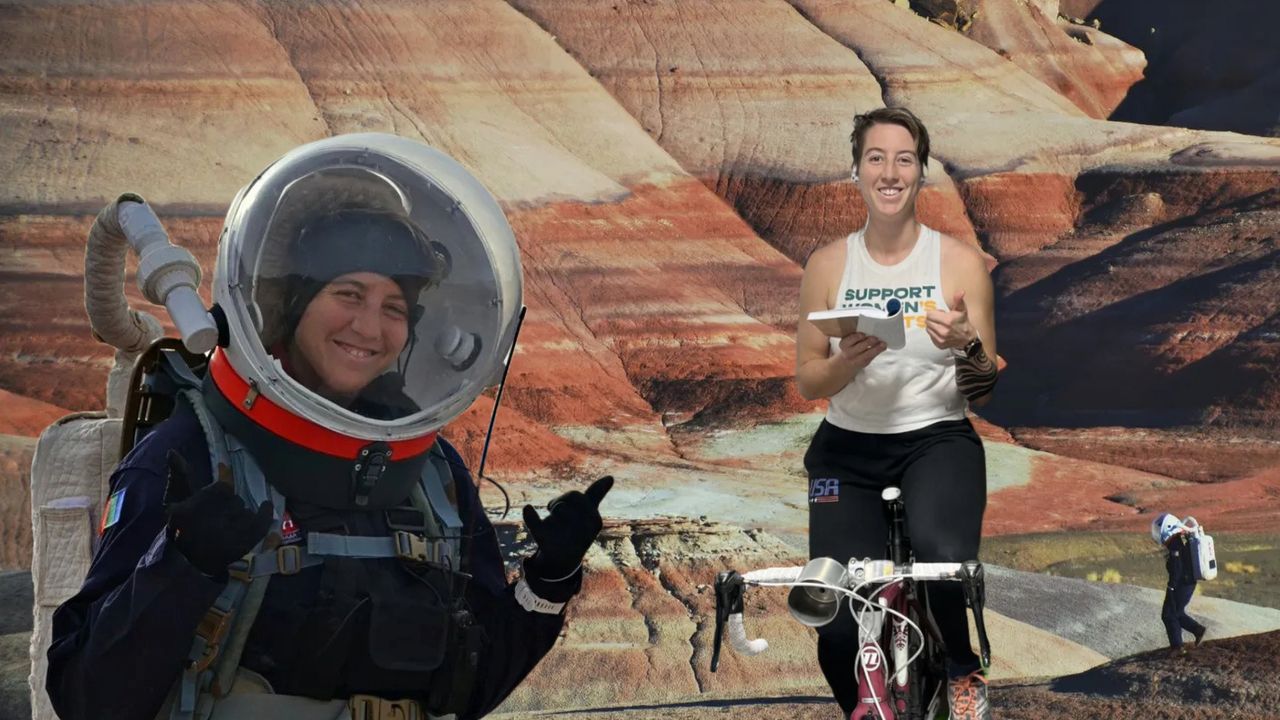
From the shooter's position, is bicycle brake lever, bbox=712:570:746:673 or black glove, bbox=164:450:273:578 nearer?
black glove, bbox=164:450:273:578

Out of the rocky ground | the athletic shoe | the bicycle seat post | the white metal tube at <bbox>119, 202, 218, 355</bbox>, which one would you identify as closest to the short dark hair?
the bicycle seat post

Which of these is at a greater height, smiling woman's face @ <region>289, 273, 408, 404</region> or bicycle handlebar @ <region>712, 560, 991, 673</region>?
smiling woman's face @ <region>289, 273, 408, 404</region>

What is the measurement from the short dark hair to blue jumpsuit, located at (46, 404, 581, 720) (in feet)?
4.24

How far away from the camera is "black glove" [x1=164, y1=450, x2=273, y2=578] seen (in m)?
2.13

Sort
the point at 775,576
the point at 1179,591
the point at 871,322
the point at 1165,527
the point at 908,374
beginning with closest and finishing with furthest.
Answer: the point at 775,576 → the point at 871,322 → the point at 908,374 → the point at 1165,527 → the point at 1179,591

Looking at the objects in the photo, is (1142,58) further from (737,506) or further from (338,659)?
(338,659)

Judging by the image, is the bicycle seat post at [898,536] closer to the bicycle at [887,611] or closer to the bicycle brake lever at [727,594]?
the bicycle at [887,611]

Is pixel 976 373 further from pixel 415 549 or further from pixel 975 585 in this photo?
pixel 415 549

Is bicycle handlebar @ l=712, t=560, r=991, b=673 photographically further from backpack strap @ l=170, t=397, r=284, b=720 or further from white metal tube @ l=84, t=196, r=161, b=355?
white metal tube @ l=84, t=196, r=161, b=355

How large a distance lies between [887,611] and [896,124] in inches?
40.0

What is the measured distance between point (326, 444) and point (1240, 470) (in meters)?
13.0

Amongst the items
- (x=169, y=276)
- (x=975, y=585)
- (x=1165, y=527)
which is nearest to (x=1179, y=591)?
(x=1165, y=527)

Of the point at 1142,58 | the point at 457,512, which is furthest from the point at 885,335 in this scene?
the point at 1142,58

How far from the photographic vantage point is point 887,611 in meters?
2.94
